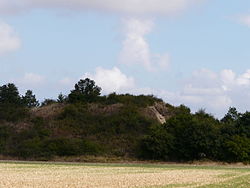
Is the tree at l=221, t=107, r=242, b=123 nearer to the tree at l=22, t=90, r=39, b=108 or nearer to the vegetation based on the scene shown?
the vegetation

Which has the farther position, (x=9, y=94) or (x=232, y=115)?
(x=9, y=94)

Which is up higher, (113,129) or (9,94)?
(9,94)

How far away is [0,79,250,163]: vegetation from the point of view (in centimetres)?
8906

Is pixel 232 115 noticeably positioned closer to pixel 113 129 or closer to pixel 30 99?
pixel 113 129

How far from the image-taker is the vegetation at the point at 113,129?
89.1m

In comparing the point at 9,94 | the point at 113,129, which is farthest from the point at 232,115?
the point at 9,94

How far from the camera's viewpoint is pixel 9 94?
12644 centimetres

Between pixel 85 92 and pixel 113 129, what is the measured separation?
17.7 meters

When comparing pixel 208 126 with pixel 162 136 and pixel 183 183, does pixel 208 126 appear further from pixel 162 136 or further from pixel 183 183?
pixel 183 183

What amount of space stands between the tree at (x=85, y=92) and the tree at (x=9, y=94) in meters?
12.6

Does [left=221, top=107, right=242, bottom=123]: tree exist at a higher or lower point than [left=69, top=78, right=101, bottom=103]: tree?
lower

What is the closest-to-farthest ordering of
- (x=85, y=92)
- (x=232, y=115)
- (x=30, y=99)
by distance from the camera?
(x=232, y=115) → (x=85, y=92) → (x=30, y=99)

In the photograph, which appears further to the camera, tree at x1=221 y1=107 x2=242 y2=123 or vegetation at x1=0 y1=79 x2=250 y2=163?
tree at x1=221 y1=107 x2=242 y2=123

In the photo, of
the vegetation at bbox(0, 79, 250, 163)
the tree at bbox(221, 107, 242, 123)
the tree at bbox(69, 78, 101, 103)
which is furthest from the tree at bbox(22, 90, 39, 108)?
the tree at bbox(221, 107, 242, 123)
